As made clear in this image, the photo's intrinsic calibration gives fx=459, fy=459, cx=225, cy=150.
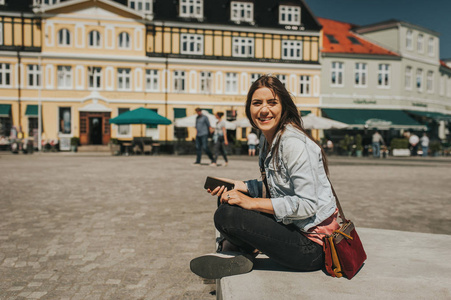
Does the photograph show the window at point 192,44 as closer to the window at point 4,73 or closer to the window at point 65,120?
the window at point 65,120

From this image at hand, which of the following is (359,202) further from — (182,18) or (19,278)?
(182,18)

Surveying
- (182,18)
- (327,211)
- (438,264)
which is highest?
(182,18)

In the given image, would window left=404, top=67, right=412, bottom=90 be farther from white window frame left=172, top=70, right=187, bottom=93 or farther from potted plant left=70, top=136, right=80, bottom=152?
potted plant left=70, top=136, right=80, bottom=152

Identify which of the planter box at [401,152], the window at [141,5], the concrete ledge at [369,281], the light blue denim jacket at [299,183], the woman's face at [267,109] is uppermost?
the window at [141,5]

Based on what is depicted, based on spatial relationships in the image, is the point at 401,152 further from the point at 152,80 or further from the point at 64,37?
the point at 64,37

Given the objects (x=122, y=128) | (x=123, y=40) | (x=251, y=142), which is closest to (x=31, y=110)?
(x=122, y=128)

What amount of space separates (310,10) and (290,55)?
4.33 metres

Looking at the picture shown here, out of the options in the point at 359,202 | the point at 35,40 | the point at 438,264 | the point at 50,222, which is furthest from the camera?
the point at 35,40

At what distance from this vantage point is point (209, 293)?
10.9 feet

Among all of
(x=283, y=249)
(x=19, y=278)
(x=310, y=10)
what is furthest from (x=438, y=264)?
(x=310, y=10)

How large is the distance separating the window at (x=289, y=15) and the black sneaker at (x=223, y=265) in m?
36.5

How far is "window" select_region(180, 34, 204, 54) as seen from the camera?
35469mm

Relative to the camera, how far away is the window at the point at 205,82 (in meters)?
36.0

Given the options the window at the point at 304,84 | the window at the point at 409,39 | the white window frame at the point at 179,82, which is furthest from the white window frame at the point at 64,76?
the window at the point at 409,39
